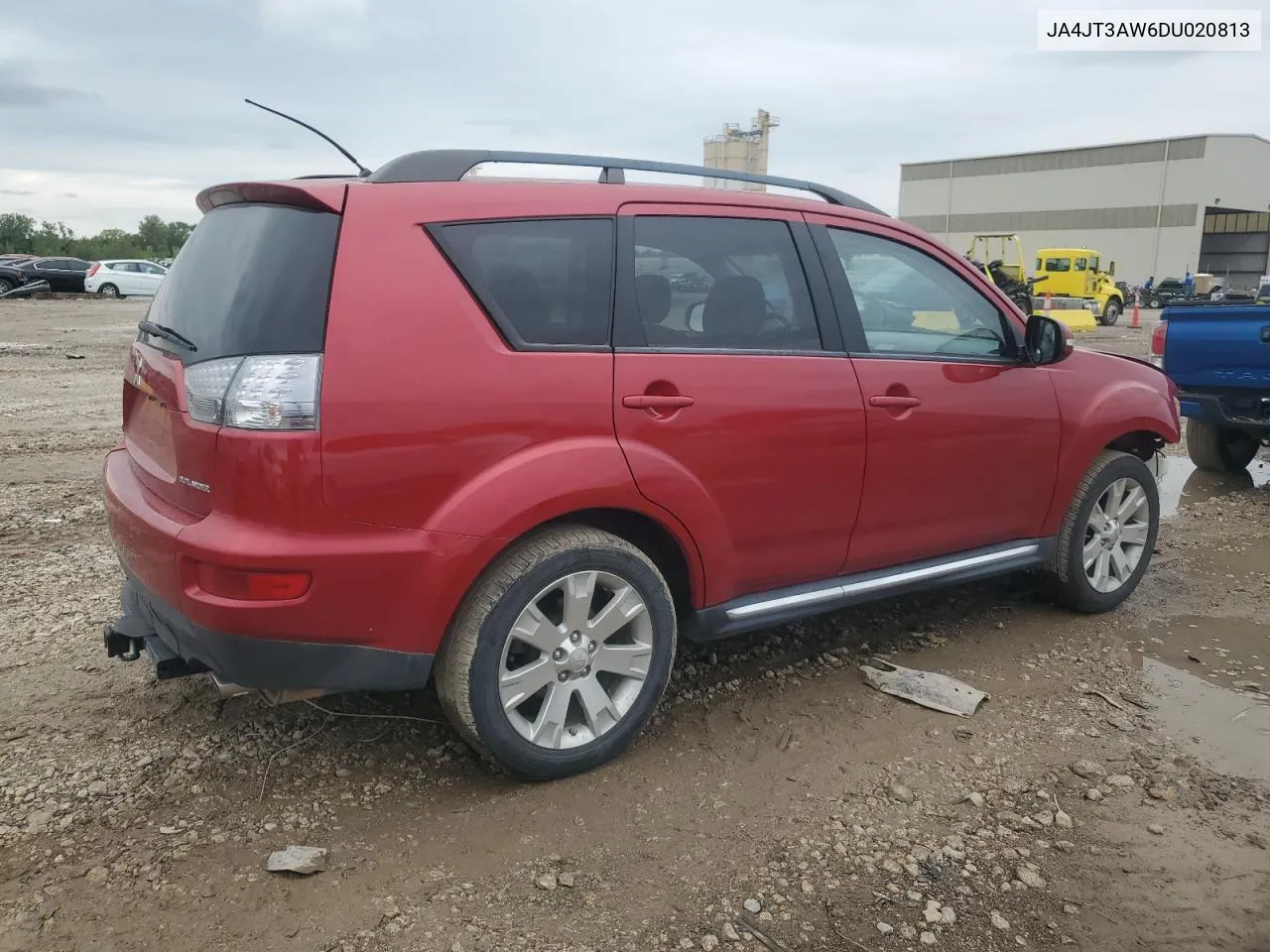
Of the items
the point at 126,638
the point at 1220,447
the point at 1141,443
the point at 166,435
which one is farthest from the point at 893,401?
the point at 1220,447

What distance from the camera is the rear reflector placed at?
250 centimetres

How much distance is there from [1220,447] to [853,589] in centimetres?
586

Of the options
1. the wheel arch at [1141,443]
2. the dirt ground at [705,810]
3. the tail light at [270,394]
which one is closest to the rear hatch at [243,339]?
the tail light at [270,394]

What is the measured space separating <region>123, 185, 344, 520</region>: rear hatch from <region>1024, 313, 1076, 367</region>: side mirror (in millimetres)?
2853

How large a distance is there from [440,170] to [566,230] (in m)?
0.41

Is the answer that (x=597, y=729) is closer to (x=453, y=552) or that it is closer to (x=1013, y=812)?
(x=453, y=552)

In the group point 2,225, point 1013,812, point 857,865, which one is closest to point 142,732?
point 857,865

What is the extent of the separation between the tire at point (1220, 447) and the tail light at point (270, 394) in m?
7.54

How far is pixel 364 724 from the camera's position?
3.35 metres

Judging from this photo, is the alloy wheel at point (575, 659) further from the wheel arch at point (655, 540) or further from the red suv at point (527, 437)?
the wheel arch at point (655, 540)

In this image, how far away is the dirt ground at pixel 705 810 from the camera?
2434 millimetres

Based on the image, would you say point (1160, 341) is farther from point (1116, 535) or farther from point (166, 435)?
point (166, 435)

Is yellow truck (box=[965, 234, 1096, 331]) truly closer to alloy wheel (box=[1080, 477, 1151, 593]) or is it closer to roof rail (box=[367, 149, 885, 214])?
alloy wheel (box=[1080, 477, 1151, 593])

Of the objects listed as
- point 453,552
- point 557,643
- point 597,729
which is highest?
point 453,552
